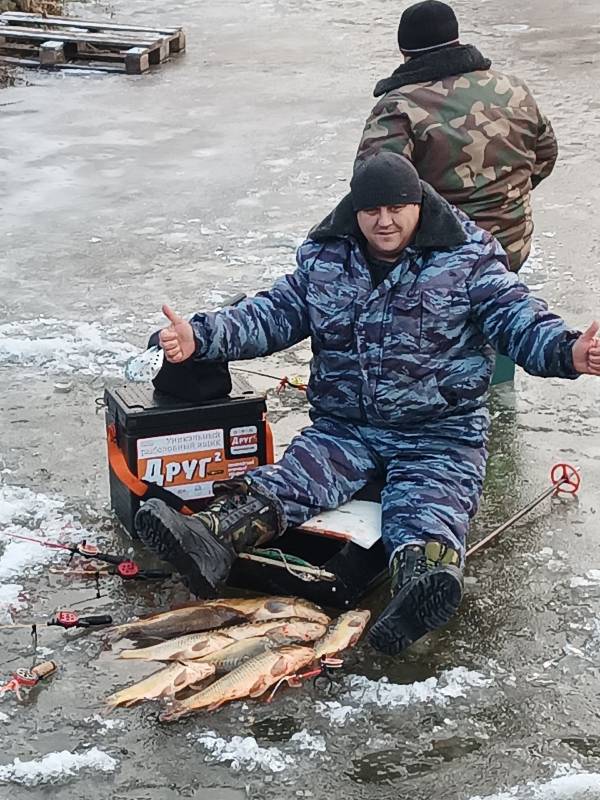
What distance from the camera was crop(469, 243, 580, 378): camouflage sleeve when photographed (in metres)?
3.86

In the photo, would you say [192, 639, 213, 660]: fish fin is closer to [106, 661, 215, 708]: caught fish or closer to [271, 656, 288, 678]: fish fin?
[106, 661, 215, 708]: caught fish

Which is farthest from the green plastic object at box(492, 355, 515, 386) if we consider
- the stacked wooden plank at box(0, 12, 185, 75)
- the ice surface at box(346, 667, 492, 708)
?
the stacked wooden plank at box(0, 12, 185, 75)

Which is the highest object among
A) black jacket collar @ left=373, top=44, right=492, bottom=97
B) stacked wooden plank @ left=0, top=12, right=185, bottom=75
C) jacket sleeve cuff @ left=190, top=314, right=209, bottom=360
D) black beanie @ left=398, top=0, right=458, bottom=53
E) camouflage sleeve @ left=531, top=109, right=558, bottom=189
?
black beanie @ left=398, top=0, right=458, bottom=53

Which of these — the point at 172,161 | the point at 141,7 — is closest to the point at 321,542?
the point at 172,161

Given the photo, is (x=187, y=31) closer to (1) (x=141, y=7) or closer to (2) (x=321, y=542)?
(1) (x=141, y=7)

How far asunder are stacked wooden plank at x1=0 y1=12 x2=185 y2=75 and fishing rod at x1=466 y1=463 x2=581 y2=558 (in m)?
8.32

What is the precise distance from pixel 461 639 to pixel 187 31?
11420 mm

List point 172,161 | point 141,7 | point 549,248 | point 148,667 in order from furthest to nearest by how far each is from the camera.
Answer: point 141,7 < point 172,161 < point 549,248 < point 148,667

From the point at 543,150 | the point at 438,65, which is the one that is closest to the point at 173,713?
the point at 438,65

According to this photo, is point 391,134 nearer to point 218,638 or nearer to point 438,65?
point 438,65

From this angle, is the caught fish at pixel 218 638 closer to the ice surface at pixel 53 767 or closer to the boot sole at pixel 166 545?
the boot sole at pixel 166 545

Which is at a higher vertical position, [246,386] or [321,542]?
[246,386]

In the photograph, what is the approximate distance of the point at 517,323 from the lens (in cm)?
399

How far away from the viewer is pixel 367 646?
3.71m
